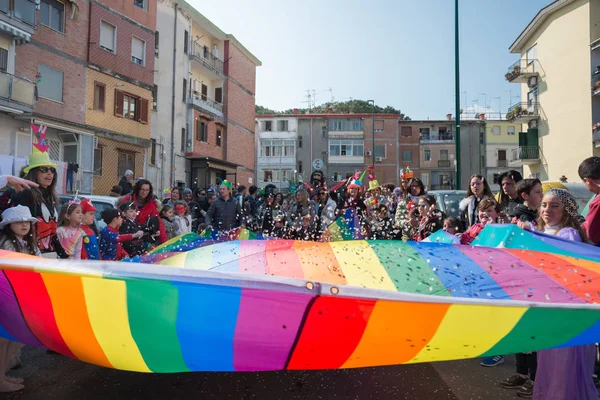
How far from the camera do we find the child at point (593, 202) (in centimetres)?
341

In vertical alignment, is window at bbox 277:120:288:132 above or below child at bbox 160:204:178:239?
above

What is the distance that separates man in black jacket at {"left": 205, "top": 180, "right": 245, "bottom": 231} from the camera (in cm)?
767

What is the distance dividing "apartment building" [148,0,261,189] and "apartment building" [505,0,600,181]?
20274 mm

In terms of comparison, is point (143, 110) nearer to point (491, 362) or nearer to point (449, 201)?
point (449, 201)

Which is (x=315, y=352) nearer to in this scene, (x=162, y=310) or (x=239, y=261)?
(x=162, y=310)

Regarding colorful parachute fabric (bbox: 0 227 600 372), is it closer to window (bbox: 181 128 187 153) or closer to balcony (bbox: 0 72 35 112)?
balcony (bbox: 0 72 35 112)

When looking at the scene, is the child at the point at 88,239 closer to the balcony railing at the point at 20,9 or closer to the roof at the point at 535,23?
the balcony railing at the point at 20,9

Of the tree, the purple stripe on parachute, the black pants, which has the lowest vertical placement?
the black pants

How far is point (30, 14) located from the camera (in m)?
17.7

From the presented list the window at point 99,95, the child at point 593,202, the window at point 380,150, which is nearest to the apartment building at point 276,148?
the window at point 380,150

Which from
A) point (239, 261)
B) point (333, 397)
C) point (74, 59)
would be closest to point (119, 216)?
point (239, 261)

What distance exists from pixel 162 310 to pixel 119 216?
3518mm

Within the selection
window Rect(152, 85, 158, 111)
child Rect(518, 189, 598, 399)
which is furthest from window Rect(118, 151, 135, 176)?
child Rect(518, 189, 598, 399)

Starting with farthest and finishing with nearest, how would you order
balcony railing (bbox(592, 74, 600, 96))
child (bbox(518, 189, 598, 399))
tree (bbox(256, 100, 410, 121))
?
tree (bbox(256, 100, 410, 121)) → balcony railing (bbox(592, 74, 600, 96)) → child (bbox(518, 189, 598, 399))
